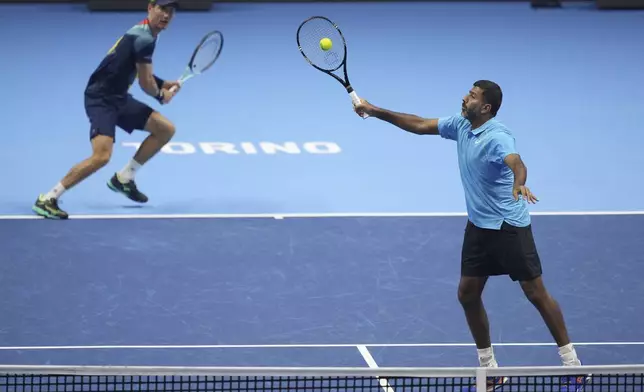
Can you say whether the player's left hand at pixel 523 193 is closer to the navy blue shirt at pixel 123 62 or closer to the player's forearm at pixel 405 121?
the player's forearm at pixel 405 121

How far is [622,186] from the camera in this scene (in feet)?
39.3

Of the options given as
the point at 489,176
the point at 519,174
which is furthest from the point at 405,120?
the point at 519,174

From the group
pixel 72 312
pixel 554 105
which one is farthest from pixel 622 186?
pixel 72 312

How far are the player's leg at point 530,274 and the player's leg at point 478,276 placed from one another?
0.09m

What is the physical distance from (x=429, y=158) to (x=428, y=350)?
5053mm

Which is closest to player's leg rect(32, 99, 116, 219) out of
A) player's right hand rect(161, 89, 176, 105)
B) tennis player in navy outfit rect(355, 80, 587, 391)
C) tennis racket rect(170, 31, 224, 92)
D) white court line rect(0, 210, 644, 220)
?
white court line rect(0, 210, 644, 220)

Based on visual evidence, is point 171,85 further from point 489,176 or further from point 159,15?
point 489,176

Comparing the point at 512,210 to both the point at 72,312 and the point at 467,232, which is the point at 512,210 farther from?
the point at 72,312

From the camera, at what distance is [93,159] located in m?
10.9

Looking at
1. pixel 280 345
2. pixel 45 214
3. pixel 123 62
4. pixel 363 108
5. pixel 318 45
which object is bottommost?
pixel 280 345

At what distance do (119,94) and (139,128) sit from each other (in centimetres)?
40

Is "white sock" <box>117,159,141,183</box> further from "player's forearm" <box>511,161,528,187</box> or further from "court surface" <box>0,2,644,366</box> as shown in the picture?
"player's forearm" <box>511,161,528,187</box>

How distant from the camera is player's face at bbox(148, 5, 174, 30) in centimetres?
1060

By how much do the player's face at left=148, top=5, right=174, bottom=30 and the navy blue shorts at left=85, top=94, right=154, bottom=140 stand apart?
80 centimetres
